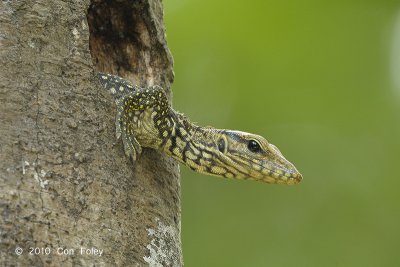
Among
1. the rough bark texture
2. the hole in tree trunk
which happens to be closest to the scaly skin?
the rough bark texture

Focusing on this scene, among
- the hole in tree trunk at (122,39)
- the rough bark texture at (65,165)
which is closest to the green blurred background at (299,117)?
the hole in tree trunk at (122,39)

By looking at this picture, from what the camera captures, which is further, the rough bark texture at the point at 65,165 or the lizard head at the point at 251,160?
the lizard head at the point at 251,160

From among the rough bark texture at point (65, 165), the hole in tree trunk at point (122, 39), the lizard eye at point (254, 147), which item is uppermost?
the hole in tree trunk at point (122, 39)

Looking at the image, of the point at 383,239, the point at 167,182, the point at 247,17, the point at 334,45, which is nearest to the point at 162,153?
the point at 167,182

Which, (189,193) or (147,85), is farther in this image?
(189,193)

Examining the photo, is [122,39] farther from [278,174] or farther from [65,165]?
[65,165]

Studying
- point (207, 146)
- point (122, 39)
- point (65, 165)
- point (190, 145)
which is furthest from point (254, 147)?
point (65, 165)

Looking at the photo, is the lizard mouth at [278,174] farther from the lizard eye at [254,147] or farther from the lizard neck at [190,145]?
the lizard neck at [190,145]

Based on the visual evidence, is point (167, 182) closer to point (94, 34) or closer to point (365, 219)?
point (94, 34)
